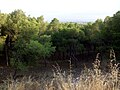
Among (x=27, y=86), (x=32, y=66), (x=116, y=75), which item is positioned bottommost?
(x=32, y=66)

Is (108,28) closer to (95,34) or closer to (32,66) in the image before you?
(95,34)

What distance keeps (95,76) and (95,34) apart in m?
27.2

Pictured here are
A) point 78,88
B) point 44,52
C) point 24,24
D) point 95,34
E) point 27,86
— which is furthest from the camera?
point 95,34

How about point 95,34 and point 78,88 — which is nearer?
point 78,88

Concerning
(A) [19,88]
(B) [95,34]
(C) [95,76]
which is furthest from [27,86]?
(B) [95,34]

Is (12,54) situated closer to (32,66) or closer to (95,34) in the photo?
(32,66)

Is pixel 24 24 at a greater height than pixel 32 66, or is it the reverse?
pixel 24 24

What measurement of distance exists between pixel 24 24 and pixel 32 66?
12.4 ft

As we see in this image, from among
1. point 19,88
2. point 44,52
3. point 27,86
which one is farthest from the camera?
point 44,52

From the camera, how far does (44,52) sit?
26.4m

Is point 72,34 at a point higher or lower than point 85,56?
higher

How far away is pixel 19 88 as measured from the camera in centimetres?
421

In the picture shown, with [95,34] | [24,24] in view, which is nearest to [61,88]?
[24,24]

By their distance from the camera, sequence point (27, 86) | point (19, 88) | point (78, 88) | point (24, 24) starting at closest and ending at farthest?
point (78, 88) → point (19, 88) → point (27, 86) → point (24, 24)
